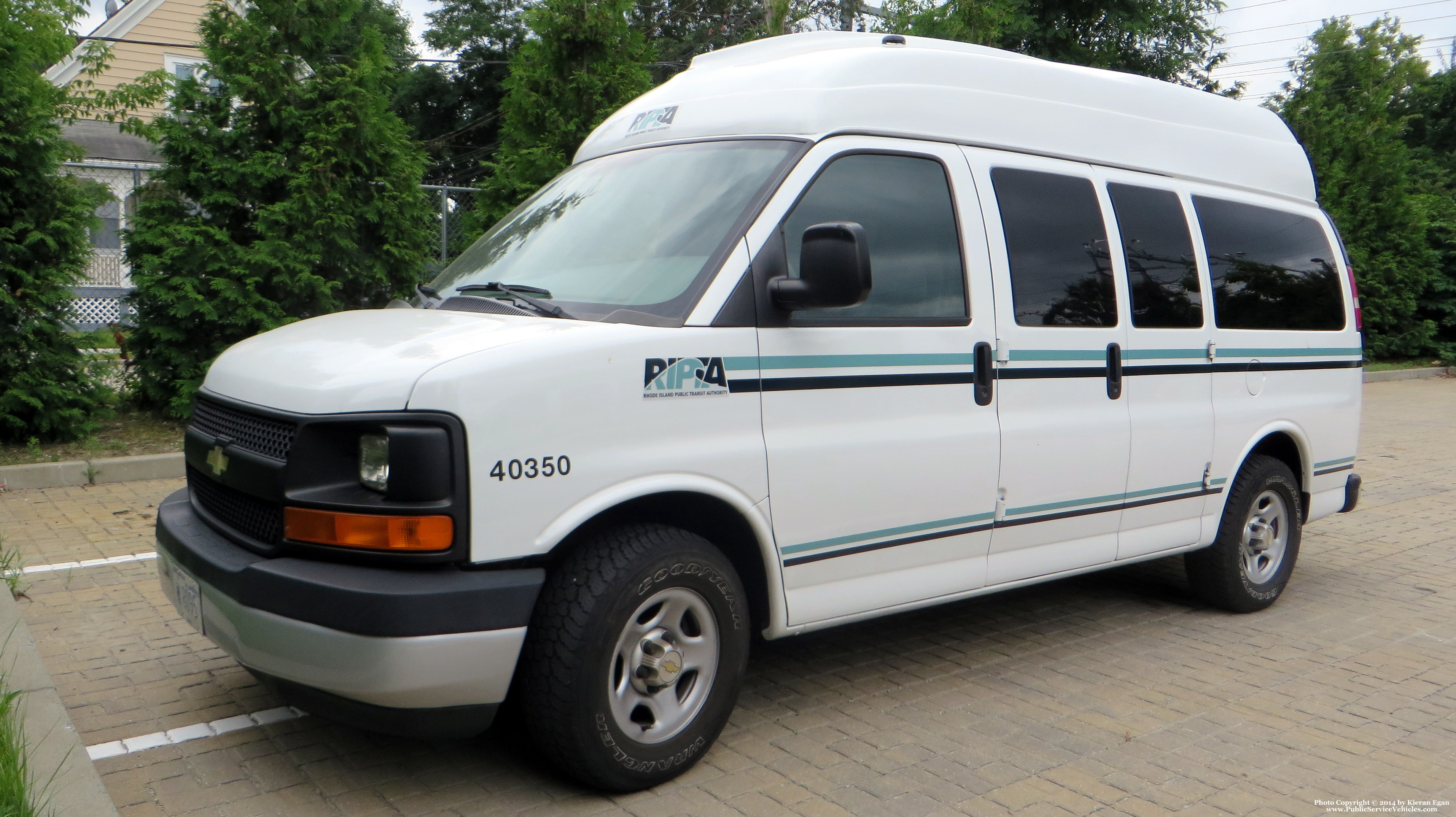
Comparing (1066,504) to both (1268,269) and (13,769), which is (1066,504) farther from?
(13,769)

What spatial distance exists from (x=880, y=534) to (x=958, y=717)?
84 centimetres

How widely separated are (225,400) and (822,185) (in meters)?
2.13

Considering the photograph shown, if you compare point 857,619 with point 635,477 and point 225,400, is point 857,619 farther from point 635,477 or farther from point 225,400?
point 225,400

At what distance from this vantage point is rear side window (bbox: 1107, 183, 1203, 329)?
16.8 feet

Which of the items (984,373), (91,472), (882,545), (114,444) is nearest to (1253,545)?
(984,373)

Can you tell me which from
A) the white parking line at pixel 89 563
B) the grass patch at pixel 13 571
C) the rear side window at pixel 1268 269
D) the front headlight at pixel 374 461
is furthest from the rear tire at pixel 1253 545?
the grass patch at pixel 13 571

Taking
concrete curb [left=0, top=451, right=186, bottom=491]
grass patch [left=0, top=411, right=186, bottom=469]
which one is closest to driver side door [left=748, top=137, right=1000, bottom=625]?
concrete curb [left=0, top=451, right=186, bottom=491]

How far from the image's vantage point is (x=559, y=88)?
10.6 metres

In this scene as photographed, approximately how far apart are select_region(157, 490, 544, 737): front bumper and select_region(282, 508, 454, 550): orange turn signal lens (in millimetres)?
76

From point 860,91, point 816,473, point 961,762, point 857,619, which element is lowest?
point 961,762

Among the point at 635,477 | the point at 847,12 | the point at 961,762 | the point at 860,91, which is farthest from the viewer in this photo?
the point at 847,12

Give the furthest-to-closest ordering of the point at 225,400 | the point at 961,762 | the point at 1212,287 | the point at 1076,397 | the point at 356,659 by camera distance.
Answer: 1. the point at 1212,287
2. the point at 1076,397
3. the point at 961,762
4. the point at 225,400
5. the point at 356,659

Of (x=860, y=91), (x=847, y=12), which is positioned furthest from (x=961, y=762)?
(x=847, y=12)

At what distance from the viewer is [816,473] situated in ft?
12.7
